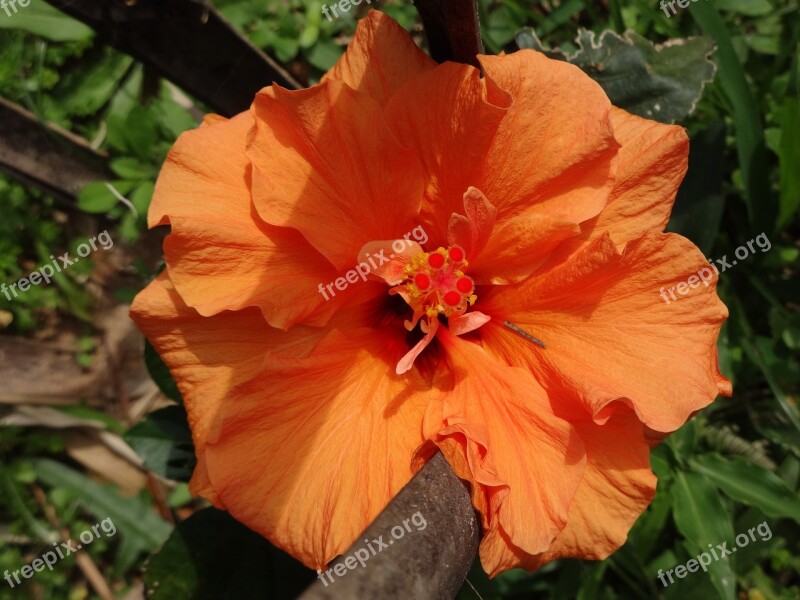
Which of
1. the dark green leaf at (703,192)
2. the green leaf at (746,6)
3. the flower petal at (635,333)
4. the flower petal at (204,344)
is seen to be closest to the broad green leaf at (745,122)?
the dark green leaf at (703,192)

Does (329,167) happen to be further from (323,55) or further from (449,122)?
(323,55)

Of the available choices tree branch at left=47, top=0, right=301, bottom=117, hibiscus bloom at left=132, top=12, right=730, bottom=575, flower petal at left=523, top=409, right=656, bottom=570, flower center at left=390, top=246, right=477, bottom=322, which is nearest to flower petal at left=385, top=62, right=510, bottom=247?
hibiscus bloom at left=132, top=12, right=730, bottom=575

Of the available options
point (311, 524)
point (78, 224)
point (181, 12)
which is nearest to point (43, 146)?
point (78, 224)

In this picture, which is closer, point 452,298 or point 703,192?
point 452,298

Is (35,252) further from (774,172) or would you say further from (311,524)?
(774,172)

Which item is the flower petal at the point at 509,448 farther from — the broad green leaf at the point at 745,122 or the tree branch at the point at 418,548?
the broad green leaf at the point at 745,122

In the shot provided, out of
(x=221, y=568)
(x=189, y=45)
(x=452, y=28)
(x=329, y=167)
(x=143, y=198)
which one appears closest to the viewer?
(x=452, y=28)

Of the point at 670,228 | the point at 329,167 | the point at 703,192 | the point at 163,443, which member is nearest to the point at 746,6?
the point at 703,192

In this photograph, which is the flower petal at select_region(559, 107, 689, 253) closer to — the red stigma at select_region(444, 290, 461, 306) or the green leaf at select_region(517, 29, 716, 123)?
the red stigma at select_region(444, 290, 461, 306)
